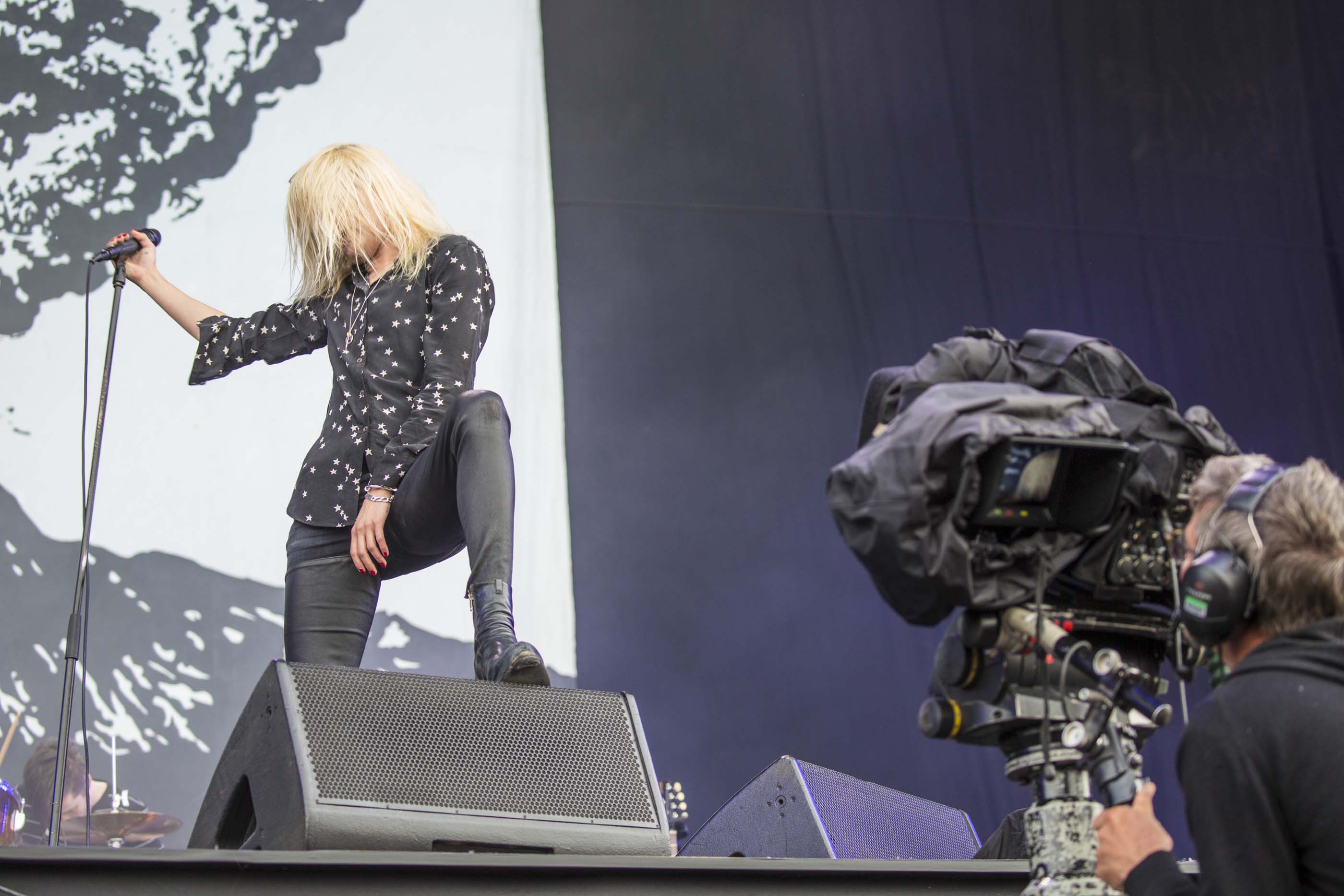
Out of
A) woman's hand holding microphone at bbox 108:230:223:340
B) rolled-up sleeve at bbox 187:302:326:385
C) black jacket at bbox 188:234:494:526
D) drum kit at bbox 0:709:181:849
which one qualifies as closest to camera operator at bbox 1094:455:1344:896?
black jacket at bbox 188:234:494:526

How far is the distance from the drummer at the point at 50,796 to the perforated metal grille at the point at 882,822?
207 centimetres

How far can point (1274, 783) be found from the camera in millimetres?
1056

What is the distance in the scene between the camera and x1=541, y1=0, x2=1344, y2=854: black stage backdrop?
432 cm

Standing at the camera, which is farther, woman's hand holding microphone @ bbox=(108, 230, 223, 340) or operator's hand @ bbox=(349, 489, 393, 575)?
woman's hand holding microphone @ bbox=(108, 230, 223, 340)

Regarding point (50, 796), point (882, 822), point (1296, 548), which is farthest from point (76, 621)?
point (1296, 548)

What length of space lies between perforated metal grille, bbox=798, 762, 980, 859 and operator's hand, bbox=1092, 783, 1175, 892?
827 mm

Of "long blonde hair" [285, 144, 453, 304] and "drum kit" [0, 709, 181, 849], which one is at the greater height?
"long blonde hair" [285, 144, 453, 304]

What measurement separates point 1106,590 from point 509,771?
2.28ft

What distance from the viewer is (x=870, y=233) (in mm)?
4656

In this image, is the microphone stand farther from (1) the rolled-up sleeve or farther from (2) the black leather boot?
(2) the black leather boot

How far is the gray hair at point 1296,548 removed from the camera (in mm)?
1125

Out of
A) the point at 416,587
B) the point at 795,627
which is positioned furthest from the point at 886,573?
the point at 795,627

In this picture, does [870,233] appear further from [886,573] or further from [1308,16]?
[886,573]

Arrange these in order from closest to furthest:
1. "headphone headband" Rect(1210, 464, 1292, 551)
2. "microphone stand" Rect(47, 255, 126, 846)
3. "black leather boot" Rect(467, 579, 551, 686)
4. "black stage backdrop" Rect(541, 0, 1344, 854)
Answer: "headphone headband" Rect(1210, 464, 1292, 551)
"black leather boot" Rect(467, 579, 551, 686)
"microphone stand" Rect(47, 255, 126, 846)
"black stage backdrop" Rect(541, 0, 1344, 854)
